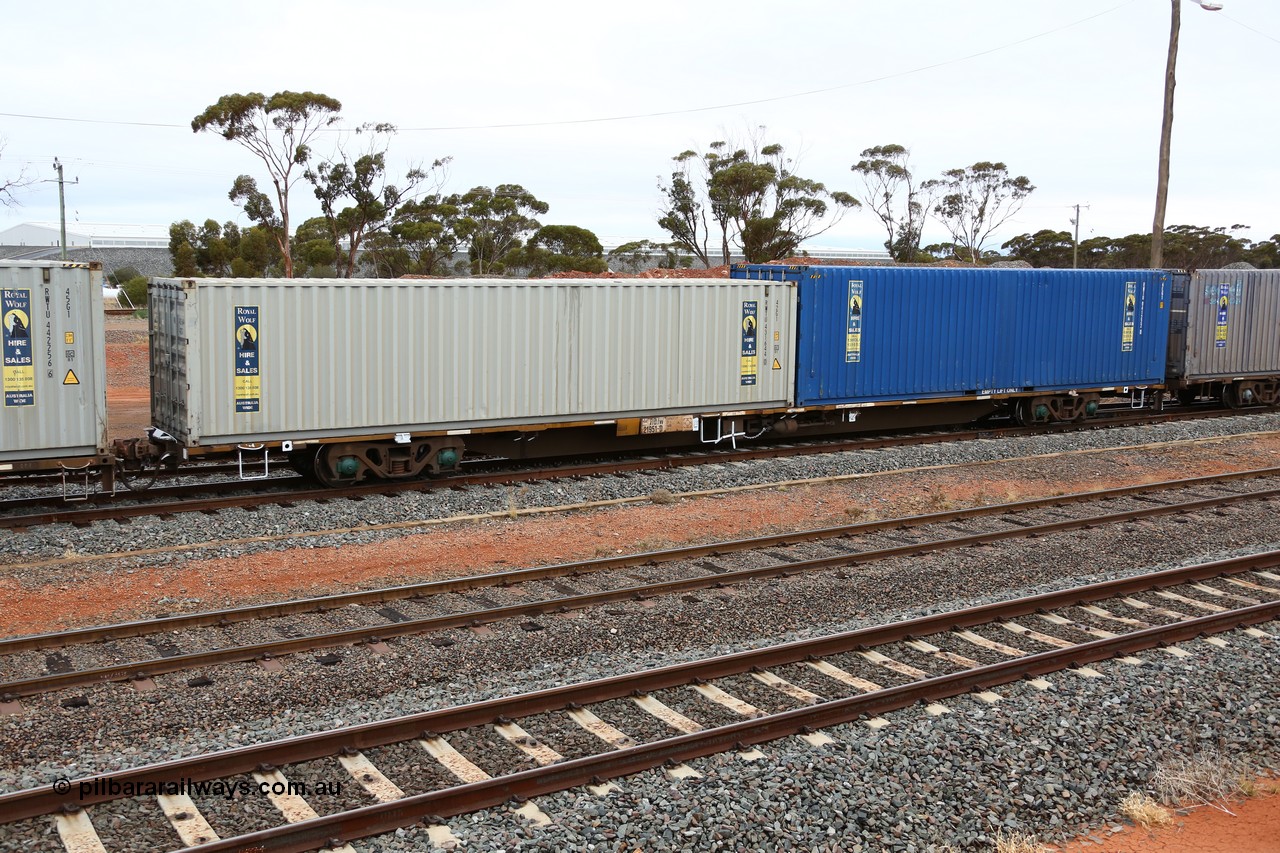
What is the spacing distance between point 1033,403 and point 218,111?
36078 mm

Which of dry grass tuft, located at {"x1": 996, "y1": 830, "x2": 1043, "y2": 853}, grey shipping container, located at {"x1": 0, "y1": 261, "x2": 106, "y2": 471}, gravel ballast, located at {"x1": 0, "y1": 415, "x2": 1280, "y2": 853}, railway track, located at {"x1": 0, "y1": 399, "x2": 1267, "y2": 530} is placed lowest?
dry grass tuft, located at {"x1": 996, "y1": 830, "x2": 1043, "y2": 853}

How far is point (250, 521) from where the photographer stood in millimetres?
13953

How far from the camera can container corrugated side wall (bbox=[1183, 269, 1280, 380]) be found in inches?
1013

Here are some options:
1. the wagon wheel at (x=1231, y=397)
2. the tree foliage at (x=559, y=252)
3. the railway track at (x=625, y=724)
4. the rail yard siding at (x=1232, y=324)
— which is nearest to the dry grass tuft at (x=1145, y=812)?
the railway track at (x=625, y=724)

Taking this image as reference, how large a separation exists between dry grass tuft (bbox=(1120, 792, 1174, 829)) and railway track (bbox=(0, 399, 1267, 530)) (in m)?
11.1

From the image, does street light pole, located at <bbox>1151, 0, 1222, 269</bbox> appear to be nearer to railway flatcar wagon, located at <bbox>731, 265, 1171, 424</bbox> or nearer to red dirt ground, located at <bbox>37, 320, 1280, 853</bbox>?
railway flatcar wagon, located at <bbox>731, 265, 1171, 424</bbox>

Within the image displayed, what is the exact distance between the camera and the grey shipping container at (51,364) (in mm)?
13344

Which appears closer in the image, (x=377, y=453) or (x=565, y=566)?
(x=565, y=566)

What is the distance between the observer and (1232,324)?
2634 cm

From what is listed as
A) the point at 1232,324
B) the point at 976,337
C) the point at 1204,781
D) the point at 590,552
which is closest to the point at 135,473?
the point at 590,552

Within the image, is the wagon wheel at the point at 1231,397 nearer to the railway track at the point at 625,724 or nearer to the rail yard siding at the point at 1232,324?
the rail yard siding at the point at 1232,324

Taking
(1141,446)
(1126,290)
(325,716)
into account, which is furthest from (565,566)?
(1126,290)

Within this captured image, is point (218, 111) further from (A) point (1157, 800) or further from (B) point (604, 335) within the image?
Answer: (A) point (1157, 800)

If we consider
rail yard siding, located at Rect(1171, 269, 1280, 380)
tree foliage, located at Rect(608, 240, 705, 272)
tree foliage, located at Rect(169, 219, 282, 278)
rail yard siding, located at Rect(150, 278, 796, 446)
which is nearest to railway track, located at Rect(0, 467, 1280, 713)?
rail yard siding, located at Rect(150, 278, 796, 446)
